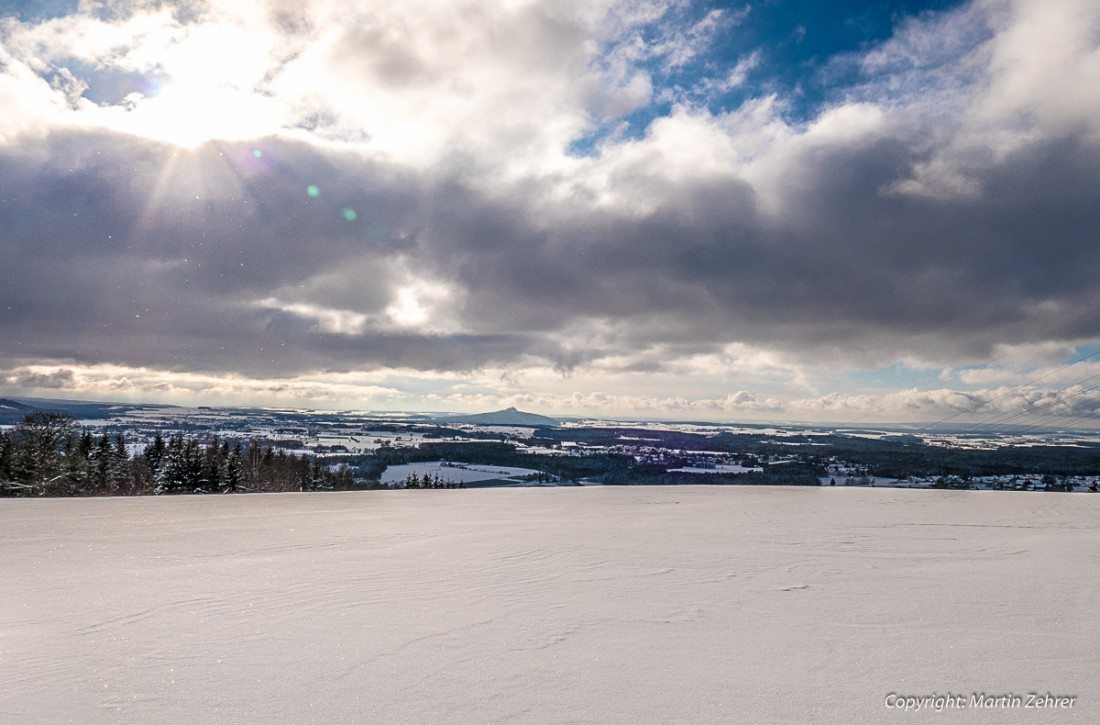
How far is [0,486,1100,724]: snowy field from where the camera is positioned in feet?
11.0

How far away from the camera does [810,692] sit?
3.44 meters

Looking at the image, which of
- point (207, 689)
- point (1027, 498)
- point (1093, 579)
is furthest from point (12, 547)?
point (1027, 498)

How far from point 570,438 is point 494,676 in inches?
4641

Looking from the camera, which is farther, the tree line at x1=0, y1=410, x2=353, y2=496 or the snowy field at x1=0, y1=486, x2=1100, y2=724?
the tree line at x1=0, y1=410, x2=353, y2=496

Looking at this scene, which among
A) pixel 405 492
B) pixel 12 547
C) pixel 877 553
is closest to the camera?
pixel 877 553

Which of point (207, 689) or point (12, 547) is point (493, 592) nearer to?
point (207, 689)

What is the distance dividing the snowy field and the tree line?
23358 millimetres

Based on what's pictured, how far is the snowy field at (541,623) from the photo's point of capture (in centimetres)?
336

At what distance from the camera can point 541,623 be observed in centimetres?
476

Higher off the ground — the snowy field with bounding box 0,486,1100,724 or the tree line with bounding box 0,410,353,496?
the snowy field with bounding box 0,486,1100,724

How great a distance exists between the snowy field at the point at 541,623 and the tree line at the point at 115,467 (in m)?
23.4

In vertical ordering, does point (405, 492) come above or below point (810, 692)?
below

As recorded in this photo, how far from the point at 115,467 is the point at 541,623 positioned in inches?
1552

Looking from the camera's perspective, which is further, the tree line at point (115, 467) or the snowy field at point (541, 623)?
the tree line at point (115, 467)
